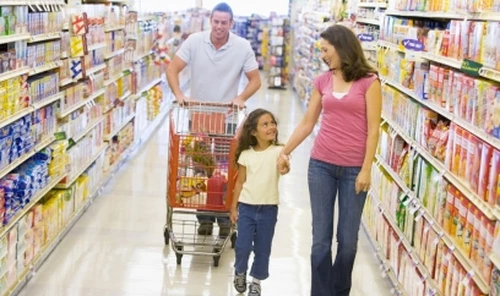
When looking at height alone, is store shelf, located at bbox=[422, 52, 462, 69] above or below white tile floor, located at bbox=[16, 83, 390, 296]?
above

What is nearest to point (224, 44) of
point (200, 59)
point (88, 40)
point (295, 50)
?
point (200, 59)

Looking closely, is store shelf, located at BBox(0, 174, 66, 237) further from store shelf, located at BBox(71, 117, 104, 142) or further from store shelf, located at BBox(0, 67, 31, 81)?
store shelf, located at BBox(0, 67, 31, 81)

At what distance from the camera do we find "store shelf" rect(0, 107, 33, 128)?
180 inches

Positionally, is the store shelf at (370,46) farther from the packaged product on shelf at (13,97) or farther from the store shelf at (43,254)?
the packaged product on shelf at (13,97)

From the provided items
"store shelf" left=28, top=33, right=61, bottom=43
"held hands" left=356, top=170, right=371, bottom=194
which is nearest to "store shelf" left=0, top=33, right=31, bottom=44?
"store shelf" left=28, top=33, right=61, bottom=43

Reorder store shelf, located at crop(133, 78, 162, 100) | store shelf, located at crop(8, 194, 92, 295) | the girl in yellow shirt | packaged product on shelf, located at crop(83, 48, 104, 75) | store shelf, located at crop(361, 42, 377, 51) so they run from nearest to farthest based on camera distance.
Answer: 1. the girl in yellow shirt
2. store shelf, located at crop(8, 194, 92, 295)
3. packaged product on shelf, located at crop(83, 48, 104, 75)
4. store shelf, located at crop(361, 42, 377, 51)
5. store shelf, located at crop(133, 78, 162, 100)

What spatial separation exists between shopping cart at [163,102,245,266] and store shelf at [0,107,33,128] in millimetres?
987

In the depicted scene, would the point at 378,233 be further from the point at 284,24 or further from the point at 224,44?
the point at 284,24

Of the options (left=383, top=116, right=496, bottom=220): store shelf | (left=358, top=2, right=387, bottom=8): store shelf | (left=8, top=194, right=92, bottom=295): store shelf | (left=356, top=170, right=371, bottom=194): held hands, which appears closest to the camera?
(left=383, top=116, right=496, bottom=220): store shelf

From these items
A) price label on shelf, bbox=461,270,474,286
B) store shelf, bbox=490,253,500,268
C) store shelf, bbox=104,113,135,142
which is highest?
store shelf, bbox=490,253,500,268

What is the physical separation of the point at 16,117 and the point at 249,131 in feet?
4.68

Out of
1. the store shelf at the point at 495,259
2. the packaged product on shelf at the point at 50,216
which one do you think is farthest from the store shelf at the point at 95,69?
the store shelf at the point at 495,259

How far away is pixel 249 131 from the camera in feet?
15.9

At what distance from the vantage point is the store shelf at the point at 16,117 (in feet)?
15.0
